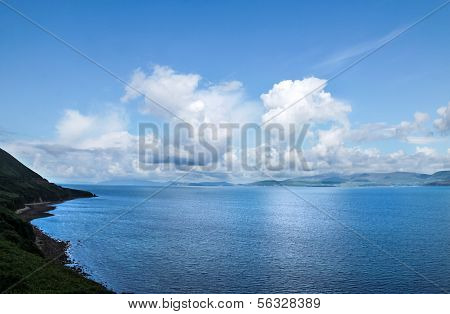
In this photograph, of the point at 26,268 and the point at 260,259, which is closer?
the point at 26,268

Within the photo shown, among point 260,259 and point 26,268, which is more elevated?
point 26,268

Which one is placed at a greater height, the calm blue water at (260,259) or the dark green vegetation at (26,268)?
the dark green vegetation at (26,268)

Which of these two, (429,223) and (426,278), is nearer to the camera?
(426,278)

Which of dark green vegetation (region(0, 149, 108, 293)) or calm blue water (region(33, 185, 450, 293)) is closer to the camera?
dark green vegetation (region(0, 149, 108, 293))

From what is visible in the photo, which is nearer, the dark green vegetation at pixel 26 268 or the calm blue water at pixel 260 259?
the dark green vegetation at pixel 26 268

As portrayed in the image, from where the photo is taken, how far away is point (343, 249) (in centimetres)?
5841

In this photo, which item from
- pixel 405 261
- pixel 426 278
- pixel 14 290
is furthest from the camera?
pixel 405 261

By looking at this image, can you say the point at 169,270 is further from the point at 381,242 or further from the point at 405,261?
the point at 381,242

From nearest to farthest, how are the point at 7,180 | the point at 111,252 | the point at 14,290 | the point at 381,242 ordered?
the point at 14,290, the point at 111,252, the point at 381,242, the point at 7,180

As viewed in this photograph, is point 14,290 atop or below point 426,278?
atop

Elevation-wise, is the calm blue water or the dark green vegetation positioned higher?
the dark green vegetation
